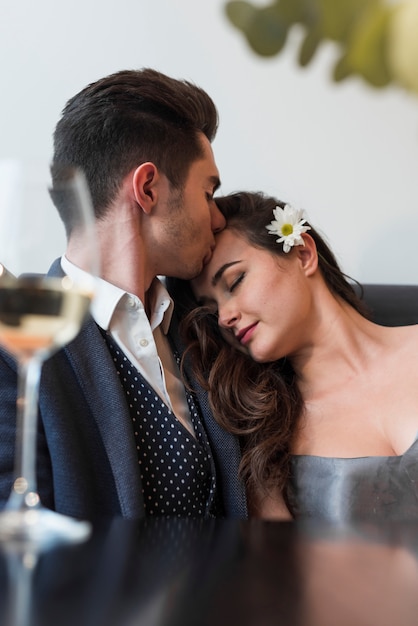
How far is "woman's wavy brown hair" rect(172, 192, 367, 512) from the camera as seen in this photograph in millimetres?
1698

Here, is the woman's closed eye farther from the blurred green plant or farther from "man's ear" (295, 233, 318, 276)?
the blurred green plant

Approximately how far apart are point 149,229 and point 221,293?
0.70 ft

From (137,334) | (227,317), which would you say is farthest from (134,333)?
(227,317)

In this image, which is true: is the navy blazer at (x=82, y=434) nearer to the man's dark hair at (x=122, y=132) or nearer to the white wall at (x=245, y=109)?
the man's dark hair at (x=122, y=132)

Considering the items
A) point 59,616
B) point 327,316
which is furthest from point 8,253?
point 327,316

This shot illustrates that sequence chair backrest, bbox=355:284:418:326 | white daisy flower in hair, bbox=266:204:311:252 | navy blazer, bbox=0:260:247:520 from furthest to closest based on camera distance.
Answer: chair backrest, bbox=355:284:418:326 < white daisy flower in hair, bbox=266:204:311:252 < navy blazer, bbox=0:260:247:520

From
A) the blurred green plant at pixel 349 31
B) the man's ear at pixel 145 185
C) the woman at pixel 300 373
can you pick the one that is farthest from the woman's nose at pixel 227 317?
the blurred green plant at pixel 349 31

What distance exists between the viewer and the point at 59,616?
507 millimetres

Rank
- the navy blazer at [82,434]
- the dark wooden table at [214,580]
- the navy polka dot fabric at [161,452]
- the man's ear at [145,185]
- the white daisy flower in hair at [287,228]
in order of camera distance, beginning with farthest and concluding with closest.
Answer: the white daisy flower in hair at [287,228] < the man's ear at [145,185] < the navy polka dot fabric at [161,452] < the navy blazer at [82,434] < the dark wooden table at [214,580]

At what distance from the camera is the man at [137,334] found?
54.8 inches

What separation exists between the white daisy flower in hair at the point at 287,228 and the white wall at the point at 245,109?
9.2 inches

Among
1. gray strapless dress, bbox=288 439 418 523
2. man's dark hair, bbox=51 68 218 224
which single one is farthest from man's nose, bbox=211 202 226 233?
gray strapless dress, bbox=288 439 418 523

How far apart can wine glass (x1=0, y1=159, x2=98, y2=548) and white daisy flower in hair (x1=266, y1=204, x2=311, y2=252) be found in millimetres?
1146

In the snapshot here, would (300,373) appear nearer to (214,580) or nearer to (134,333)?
(134,333)
